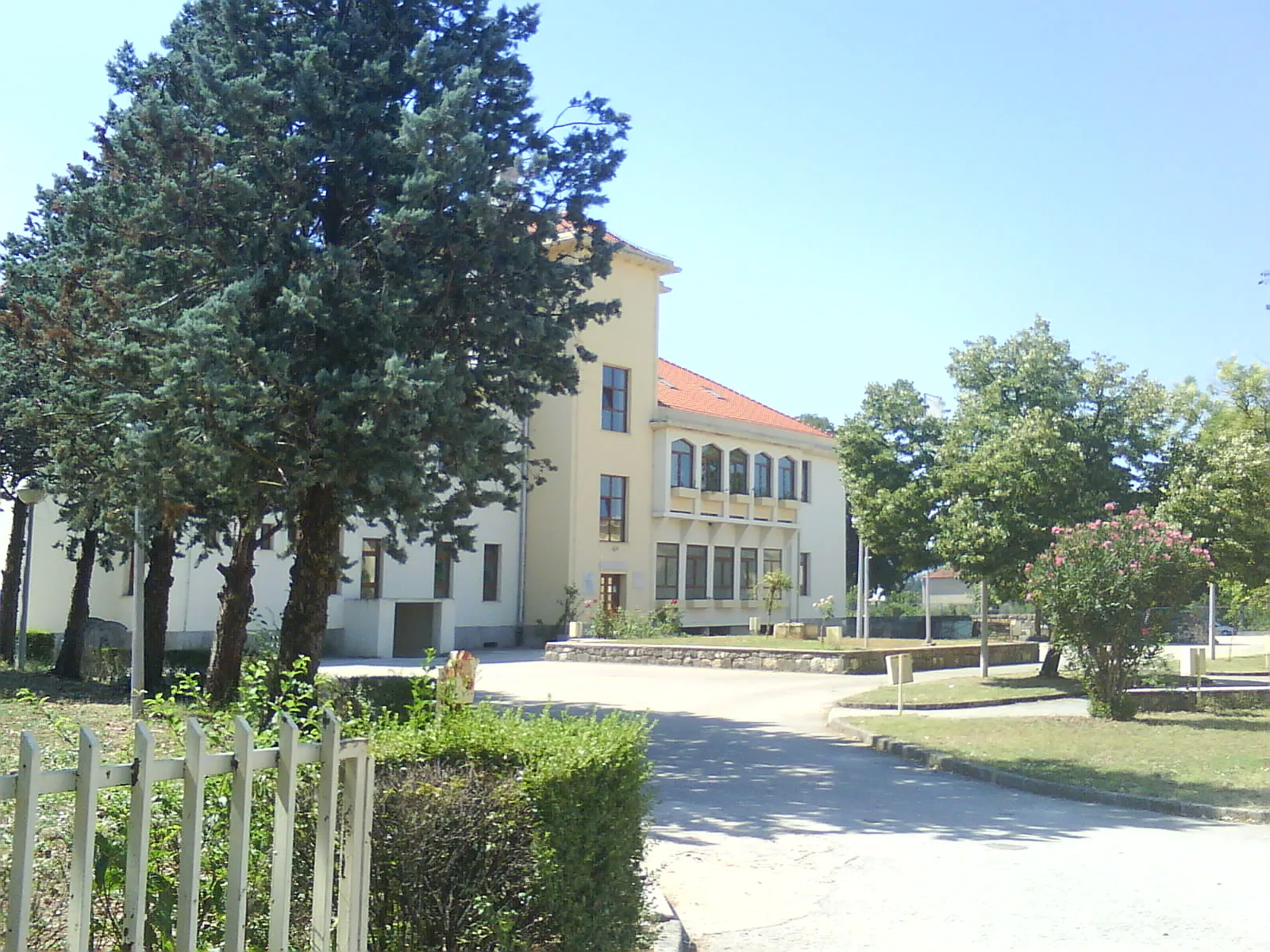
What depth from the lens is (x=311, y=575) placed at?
14281 millimetres

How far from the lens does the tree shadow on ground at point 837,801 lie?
10.0 metres

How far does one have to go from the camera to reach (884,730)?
17.0m

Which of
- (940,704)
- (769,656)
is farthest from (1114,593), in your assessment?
(769,656)

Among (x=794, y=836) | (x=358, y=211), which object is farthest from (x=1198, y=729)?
(x=358, y=211)

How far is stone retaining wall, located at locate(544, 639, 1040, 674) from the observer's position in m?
29.9

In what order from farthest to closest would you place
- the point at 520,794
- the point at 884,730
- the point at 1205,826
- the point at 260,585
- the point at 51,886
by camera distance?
the point at 260,585
the point at 884,730
the point at 1205,826
the point at 520,794
the point at 51,886

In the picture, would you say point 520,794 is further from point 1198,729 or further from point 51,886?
point 1198,729

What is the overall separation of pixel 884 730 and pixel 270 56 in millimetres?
12035

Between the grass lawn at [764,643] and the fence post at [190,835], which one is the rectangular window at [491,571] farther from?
the fence post at [190,835]

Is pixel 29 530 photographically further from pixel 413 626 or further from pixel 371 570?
pixel 413 626

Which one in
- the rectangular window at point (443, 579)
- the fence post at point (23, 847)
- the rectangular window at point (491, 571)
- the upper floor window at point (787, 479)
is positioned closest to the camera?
the fence post at point (23, 847)

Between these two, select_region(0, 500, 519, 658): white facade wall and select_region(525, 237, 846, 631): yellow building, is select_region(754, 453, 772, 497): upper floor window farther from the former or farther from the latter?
select_region(0, 500, 519, 658): white facade wall

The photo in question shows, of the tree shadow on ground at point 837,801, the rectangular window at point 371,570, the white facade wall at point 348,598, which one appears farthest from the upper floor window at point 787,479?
the tree shadow on ground at point 837,801

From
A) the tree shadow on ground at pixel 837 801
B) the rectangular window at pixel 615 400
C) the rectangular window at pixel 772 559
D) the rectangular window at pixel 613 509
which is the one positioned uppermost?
the rectangular window at pixel 615 400
